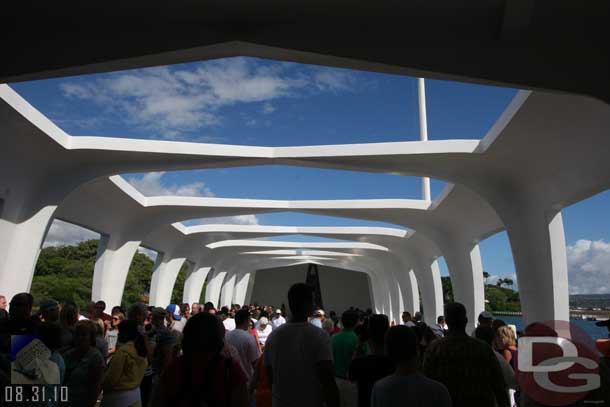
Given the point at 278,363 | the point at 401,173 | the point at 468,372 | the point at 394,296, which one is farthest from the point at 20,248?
the point at 394,296

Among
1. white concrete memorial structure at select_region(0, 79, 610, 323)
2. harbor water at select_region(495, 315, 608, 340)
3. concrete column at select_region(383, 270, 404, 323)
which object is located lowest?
harbor water at select_region(495, 315, 608, 340)

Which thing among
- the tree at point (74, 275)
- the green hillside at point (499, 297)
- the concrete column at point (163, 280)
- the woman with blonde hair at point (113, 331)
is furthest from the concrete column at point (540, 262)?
the green hillside at point (499, 297)

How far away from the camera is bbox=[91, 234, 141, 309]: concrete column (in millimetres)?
15375

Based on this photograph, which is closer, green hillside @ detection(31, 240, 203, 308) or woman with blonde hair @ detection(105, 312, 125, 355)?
woman with blonde hair @ detection(105, 312, 125, 355)

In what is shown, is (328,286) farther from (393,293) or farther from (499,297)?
(499,297)

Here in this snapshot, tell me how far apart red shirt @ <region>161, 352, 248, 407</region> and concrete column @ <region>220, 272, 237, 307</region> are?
34.4m

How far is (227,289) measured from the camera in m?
37.6

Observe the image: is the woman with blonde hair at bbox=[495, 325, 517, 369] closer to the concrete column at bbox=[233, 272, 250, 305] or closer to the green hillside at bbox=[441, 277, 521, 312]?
the concrete column at bbox=[233, 272, 250, 305]

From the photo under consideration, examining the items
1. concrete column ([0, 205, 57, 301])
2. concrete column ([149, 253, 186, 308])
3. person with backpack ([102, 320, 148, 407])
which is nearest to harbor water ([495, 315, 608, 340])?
Result: person with backpack ([102, 320, 148, 407])

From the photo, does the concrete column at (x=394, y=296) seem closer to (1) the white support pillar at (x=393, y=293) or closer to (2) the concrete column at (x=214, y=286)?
(1) the white support pillar at (x=393, y=293)

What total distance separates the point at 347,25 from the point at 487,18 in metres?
1.50

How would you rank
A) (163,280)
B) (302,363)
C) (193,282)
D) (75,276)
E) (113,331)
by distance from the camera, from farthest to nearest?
(75,276) → (193,282) → (163,280) → (113,331) → (302,363)

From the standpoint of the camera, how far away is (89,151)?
999 cm

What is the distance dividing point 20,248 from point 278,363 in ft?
29.4
